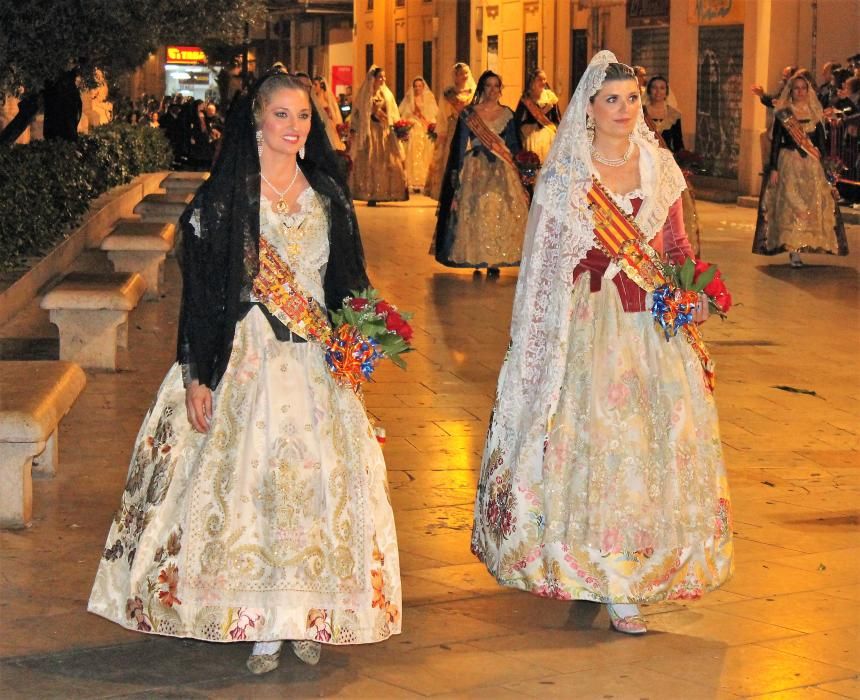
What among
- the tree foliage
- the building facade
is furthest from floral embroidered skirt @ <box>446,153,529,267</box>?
the building facade

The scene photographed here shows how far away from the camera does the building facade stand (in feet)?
91.2

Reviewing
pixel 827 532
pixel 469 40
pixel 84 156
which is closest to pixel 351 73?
pixel 469 40

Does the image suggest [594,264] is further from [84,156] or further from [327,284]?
[84,156]

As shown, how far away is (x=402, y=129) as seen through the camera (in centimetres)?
2584

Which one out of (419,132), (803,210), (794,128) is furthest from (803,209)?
(419,132)

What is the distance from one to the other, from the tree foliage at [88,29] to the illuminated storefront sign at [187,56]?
50926mm

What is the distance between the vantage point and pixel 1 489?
23.4 feet

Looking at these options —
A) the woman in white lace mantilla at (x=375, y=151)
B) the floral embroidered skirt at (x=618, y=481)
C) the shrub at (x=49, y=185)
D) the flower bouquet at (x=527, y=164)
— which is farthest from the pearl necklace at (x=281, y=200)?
the woman in white lace mantilla at (x=375, y=151)

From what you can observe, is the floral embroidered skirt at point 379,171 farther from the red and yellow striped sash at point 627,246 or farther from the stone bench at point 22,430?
the red and yellow striped sash at point 627,246

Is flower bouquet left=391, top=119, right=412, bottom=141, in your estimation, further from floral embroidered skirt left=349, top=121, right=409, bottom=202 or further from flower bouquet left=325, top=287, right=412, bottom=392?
flower bouquet left=325, top=287, right=412, bottom=392

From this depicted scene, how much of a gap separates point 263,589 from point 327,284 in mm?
986

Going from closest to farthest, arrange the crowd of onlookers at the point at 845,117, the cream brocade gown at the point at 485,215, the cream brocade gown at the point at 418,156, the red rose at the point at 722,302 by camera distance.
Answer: the red rose at the point at 722,302 → the cream brocade gown at the point at 485,215 → the crowd of onlookers at the point at 845,117 → the cream brocade gown at the point at 418,156

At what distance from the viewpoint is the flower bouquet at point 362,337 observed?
5.40 metres

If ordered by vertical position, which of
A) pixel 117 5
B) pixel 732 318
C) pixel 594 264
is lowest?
pixel 732 318
